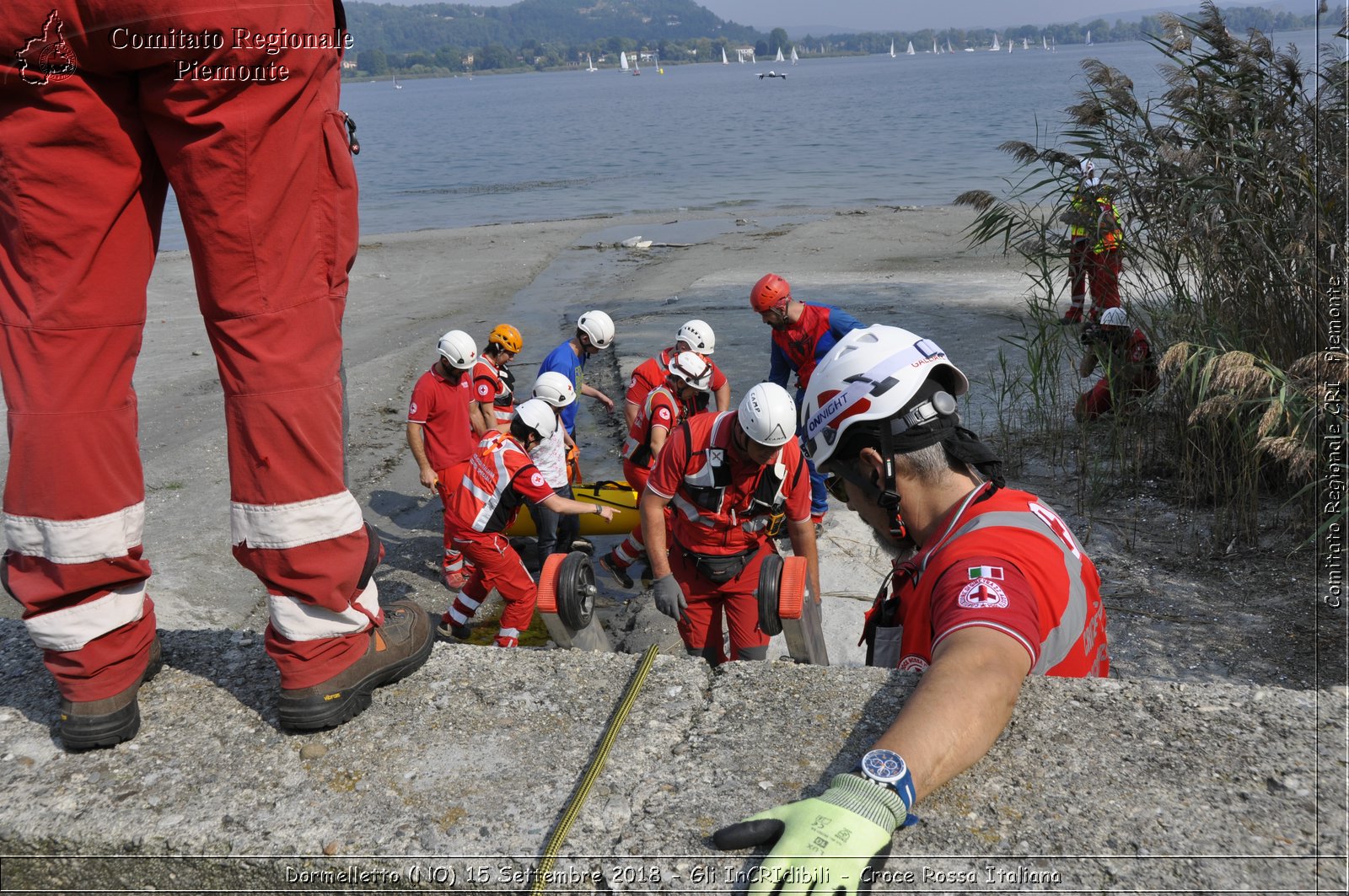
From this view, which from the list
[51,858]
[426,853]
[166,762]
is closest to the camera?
[426,853]

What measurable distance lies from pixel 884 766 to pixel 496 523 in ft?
15.4

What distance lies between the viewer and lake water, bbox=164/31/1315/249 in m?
30.3

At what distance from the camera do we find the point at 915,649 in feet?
7.84

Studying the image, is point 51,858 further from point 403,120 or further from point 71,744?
point 403,120

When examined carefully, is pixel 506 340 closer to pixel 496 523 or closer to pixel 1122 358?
pixel 496 523

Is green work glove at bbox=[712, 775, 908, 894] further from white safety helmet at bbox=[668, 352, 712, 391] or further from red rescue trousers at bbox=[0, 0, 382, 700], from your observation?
white safety helmet at bbox=[668, 352, 712, 391]

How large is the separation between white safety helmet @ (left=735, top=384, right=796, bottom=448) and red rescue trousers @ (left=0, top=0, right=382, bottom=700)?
112 inches

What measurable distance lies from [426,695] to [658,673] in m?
0.56

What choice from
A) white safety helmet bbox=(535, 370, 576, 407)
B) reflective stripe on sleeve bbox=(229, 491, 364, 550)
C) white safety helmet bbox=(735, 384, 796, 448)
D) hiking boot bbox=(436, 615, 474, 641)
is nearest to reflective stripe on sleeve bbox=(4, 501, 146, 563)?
reflective stripe on sleeve bbox=(229, 491, 364, 550)

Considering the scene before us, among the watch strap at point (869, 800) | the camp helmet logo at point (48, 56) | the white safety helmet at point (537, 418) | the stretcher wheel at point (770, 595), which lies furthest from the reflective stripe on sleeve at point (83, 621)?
the white safety helmet at point (537, 418)

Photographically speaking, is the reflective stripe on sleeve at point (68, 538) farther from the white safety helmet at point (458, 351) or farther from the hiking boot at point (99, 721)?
the white safety helmet at point (458, 351)

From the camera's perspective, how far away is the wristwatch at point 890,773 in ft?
5.73

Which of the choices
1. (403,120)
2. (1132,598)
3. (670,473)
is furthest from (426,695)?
(403,120)

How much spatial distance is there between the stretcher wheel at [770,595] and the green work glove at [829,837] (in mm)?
1857
